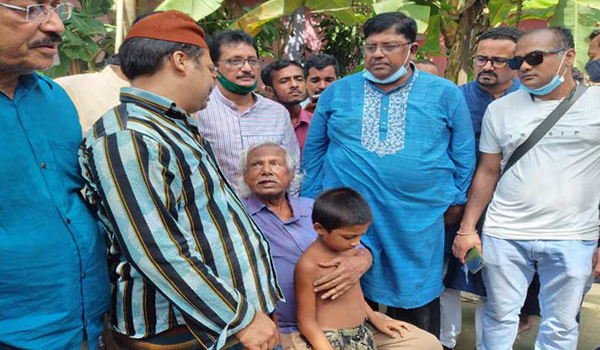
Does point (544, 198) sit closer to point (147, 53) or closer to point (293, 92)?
point (293, 92)

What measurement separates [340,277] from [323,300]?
0.14 metres

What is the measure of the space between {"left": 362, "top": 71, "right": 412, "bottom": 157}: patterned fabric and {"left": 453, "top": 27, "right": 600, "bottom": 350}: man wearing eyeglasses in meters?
0.56

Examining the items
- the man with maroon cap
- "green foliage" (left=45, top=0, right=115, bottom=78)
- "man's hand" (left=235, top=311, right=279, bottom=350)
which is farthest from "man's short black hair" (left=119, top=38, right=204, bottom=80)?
"green foliage" (left=45, top=0, right=115, bottom=78)

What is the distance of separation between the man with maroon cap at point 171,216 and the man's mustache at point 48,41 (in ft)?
0.65

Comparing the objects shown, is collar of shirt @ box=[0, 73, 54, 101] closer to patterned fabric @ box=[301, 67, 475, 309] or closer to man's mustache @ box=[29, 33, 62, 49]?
man's mustache @ box=[29, 33, 62, 49]

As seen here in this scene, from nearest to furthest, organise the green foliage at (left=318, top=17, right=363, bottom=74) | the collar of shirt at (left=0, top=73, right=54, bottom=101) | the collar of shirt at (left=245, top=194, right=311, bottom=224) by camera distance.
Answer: the collar of shirt at (left=0, top=73, right=54, bottom=101) → the collar of shirt at (left=245, top=194, right=311, bottom=224) → the green foliage at (left=318, top=17, right=363, bottom=74)

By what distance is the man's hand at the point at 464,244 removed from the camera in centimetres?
288

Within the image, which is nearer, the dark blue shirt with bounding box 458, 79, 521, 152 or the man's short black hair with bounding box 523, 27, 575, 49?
the man's short black hair with bounding box 523, 27, 575, 49

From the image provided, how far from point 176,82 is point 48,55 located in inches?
14.9

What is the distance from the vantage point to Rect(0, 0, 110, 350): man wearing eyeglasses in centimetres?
133

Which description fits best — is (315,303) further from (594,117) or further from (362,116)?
(594,117)

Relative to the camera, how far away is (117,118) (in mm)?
1440

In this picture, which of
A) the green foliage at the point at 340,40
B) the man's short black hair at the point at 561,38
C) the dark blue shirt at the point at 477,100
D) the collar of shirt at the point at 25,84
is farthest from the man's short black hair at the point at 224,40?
A: the green foliage at the point at 340,40

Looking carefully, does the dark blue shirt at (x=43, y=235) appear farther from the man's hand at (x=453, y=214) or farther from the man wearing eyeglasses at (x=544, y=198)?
the man wearing eyeglasses at (x=544, y=198)
